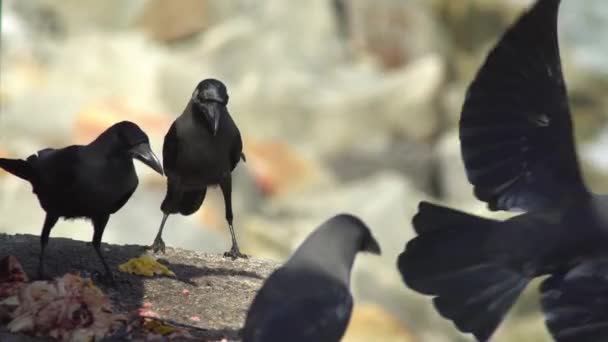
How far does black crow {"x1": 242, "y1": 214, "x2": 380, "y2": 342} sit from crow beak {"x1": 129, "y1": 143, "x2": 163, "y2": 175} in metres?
0.99

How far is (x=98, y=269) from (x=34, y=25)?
14084 mm

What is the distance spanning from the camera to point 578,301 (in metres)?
5.62

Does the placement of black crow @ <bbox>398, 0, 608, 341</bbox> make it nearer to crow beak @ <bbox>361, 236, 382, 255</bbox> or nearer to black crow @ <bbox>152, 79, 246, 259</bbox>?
crow beak @ <bbox>361, 236, 382, 255</bbox>

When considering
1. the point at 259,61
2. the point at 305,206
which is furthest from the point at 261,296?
the point at 259,61

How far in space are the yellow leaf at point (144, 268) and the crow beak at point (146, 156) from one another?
926mm

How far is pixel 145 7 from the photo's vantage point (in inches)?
792

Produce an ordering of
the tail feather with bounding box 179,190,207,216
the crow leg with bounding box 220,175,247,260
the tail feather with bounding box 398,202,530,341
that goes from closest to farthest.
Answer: the tail feather with bounding box 398,202,530,341 → the crow leg with bounding box 220,175,247,260 → the tail feather with bounding box 179,190,207,216

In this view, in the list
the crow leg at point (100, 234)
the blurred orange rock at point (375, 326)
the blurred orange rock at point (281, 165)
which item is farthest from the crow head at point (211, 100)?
the blurred orange rock at point (281, 165)

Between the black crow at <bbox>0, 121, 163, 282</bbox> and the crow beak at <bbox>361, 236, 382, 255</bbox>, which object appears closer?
the crow beak at <bbox>361, 236, 382, 255</bbox>

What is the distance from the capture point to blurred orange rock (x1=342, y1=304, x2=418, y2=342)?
40.8 feet

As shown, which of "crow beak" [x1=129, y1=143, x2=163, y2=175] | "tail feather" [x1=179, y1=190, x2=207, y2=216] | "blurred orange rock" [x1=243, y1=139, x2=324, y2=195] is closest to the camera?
"crow beak" [x1=129, y1=143, x2=163, y2=175]

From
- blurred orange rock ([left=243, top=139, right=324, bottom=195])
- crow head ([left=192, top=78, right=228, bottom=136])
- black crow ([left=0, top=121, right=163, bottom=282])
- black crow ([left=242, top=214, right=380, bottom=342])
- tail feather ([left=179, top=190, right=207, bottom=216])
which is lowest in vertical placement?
black crow ([left=242, top=214, right=380, bottom=342])

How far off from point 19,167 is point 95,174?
1.59 feet

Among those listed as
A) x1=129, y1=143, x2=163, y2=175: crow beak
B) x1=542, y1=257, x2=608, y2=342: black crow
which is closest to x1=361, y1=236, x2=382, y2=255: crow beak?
x1=542, y1=257, x2=608, y2=342: black crow
